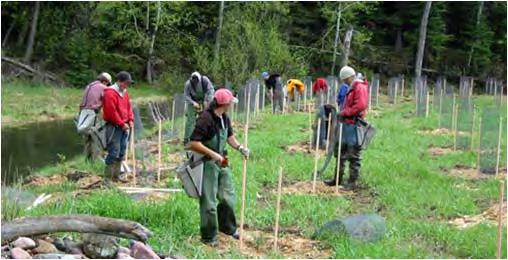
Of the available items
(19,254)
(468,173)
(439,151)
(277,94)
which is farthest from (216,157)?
(277,94)

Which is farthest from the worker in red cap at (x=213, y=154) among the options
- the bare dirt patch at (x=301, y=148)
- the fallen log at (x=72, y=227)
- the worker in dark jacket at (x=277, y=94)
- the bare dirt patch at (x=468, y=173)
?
the worker in dark jacket at (x=277, y=94)

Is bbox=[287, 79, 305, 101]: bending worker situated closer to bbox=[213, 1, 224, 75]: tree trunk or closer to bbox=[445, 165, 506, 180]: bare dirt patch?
bbox=[213, 1, 224, 75]: tree trunk

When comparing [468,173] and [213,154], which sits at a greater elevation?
[213,154]

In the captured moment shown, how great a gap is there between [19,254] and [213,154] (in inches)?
72.5

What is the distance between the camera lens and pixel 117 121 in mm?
9203

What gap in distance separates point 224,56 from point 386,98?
722 centimetres

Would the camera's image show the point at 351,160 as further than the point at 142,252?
Yes

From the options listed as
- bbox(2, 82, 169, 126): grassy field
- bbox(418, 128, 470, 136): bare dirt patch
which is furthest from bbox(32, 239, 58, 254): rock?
bbox(2, 82, 169, 126): grassy field

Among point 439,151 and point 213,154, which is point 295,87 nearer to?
point 439,151

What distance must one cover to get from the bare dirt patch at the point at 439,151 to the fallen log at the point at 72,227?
8.11 m

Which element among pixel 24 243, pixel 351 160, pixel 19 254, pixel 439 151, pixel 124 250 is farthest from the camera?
pixel 439 151

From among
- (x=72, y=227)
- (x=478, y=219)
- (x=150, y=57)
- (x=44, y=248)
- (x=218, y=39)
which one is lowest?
(x=478, y=219)

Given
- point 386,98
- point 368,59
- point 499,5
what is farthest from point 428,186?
point 499,5

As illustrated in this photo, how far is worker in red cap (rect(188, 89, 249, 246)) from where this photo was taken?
616 cm
